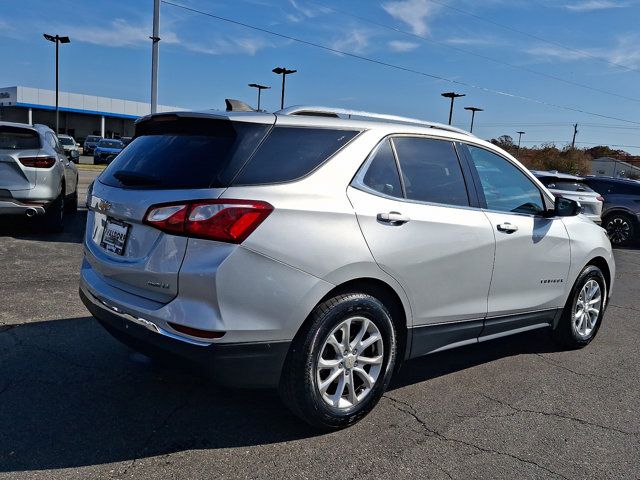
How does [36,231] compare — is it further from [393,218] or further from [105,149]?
[105,149]

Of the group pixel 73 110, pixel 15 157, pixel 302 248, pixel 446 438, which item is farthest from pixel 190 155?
pixel 73 110

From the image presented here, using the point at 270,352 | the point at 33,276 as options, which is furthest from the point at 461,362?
the point at 33,276

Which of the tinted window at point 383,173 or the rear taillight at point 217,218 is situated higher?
the tinted window at point 383,173

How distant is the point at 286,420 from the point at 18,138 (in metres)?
6.42

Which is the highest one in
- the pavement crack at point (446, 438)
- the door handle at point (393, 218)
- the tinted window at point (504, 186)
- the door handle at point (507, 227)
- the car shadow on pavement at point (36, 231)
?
the tinted window at point (504, 186)

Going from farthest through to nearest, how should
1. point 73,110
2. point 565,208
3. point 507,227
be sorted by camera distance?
point 73,110, point 565,208, point 507,227

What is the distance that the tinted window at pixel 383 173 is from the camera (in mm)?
3309

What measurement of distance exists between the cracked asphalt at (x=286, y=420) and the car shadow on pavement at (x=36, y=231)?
368 centimetres

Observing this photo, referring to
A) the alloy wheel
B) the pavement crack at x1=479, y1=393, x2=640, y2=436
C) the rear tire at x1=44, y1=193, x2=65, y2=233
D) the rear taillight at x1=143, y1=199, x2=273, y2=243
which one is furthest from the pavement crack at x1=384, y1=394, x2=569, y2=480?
the rear tire at x1=44, y1=193, x2=65, y2=233

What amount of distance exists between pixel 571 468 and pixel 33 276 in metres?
5.40

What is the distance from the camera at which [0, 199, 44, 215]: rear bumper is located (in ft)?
24.9

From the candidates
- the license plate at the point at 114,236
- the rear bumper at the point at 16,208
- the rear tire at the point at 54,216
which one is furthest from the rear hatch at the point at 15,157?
the license plate at the point at 114,236

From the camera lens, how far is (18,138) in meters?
7.79

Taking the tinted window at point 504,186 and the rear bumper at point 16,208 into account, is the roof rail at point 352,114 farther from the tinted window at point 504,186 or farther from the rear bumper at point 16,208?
the rear bumper at point 16,208
